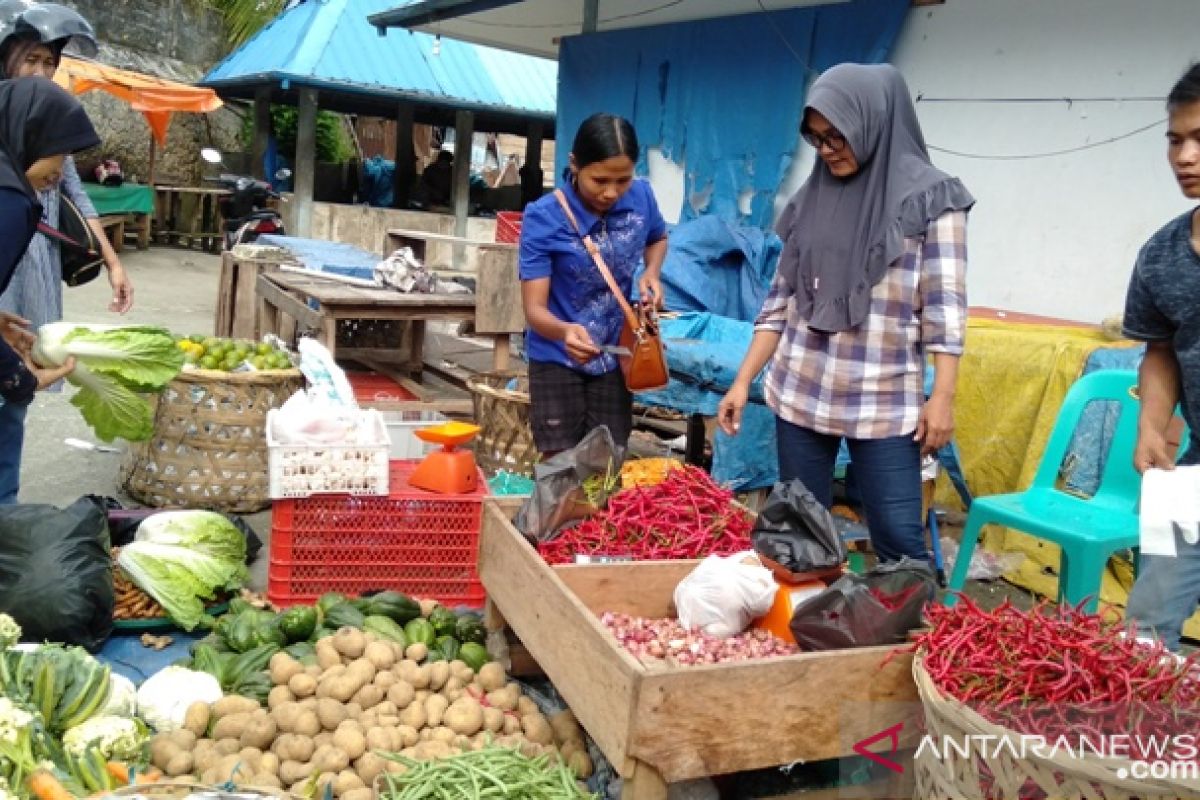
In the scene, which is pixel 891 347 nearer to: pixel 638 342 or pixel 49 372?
pixel 638 342

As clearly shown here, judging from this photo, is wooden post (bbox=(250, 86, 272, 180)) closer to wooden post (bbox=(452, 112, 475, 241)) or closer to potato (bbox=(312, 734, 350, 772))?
wooden post (bbox=(452, 112, 475, 241))

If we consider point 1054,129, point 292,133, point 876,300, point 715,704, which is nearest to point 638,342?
point 876,300

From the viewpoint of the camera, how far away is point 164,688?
302 centimetres

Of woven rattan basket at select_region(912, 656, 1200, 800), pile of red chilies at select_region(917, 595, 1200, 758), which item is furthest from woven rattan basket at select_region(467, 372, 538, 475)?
woven rattan basket at select_region(912, 656, 1200, 800)

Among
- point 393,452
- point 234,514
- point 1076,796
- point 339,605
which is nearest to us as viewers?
point 1076,796

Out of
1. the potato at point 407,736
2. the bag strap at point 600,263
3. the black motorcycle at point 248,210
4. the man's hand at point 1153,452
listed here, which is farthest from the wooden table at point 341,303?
the black motorcycle at point 248,210

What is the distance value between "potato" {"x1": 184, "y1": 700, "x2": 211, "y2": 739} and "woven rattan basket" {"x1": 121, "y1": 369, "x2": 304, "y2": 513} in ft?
7.52

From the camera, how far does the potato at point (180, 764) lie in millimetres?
2670

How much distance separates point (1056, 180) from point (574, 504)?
4.07 m

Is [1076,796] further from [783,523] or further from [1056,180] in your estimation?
[1056,180]

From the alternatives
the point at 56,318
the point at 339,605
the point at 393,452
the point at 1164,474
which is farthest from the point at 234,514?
the point at 1164,474

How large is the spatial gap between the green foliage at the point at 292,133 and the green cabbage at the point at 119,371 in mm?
17253

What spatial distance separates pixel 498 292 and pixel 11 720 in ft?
13.8

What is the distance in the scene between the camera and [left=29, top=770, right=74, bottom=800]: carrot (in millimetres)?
2242
